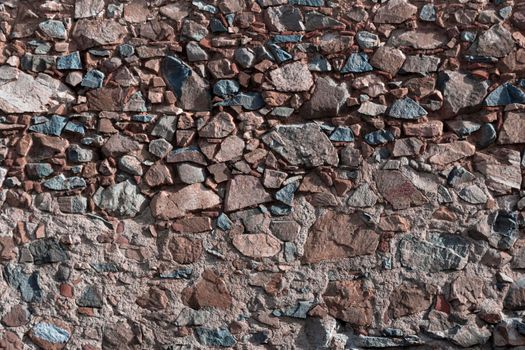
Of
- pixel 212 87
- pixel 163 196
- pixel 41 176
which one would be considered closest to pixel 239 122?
pixel 212 87

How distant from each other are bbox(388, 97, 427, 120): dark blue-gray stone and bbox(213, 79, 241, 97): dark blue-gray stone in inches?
26.8

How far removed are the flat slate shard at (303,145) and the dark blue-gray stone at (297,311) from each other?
23.4 inches

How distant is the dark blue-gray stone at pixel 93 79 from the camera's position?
11.7 ft

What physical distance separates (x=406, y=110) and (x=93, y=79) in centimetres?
139

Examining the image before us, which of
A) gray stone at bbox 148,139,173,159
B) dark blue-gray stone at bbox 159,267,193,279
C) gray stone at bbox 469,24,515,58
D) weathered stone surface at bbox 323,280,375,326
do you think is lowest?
dark blue-gray stone at bbox 159,267,193,279

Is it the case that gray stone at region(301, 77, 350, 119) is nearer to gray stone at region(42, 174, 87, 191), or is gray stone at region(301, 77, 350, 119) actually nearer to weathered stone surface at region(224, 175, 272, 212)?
weathered stone surface at region(224, 175, 272, 212)

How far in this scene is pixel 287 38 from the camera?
11.5 ft

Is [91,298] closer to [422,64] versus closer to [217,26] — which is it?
[217,26]

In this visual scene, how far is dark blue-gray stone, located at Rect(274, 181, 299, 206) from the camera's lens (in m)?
3.45

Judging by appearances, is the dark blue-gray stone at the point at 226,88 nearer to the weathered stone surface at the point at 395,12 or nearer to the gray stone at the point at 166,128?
the gray stone at the point at 166,128

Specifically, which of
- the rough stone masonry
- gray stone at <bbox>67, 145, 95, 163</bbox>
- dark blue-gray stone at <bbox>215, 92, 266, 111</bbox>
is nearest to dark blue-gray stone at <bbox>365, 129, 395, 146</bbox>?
the rough stone masonry

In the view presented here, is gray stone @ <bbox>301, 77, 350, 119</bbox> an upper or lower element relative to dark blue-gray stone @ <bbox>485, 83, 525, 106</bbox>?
lower

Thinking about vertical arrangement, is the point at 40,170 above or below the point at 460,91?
below

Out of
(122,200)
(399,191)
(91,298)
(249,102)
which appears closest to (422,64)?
(399,191)
